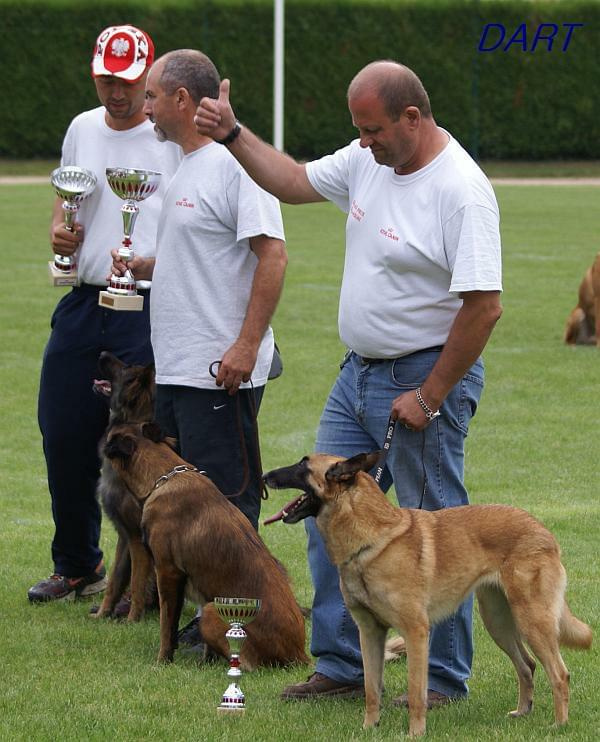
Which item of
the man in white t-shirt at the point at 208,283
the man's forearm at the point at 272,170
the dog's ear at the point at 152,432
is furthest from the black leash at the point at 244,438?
the man's forearm at the point at 272,170

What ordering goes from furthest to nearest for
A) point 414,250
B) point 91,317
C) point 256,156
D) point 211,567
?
point 91,317 → point 211,567 → point 256,156 → point 414,250

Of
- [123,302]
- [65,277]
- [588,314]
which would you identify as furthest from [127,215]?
[588,314]

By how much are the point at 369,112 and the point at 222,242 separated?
126 cm

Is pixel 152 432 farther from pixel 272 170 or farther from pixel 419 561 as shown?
pixel 419 561

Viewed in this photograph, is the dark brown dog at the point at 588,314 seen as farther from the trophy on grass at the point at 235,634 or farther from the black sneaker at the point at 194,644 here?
the trophy on grass at the point at 235,634

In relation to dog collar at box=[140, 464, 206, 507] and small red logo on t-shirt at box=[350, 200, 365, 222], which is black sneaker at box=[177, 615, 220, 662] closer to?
dog collar at box=[140, 464, 206, 507]

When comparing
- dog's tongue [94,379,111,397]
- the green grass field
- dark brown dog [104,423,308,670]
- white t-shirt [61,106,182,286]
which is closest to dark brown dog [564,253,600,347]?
the green grass field

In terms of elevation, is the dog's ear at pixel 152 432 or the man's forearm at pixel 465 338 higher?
the man's forearm at pixel 465 338

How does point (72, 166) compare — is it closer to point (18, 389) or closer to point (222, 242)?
point (222, 242)

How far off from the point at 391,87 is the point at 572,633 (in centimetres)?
196

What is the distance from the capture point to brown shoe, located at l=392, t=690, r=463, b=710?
481cm

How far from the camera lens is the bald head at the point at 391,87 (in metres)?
4.42

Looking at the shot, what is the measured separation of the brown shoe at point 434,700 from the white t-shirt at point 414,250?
1.25 metres

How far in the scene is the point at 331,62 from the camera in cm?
3691
